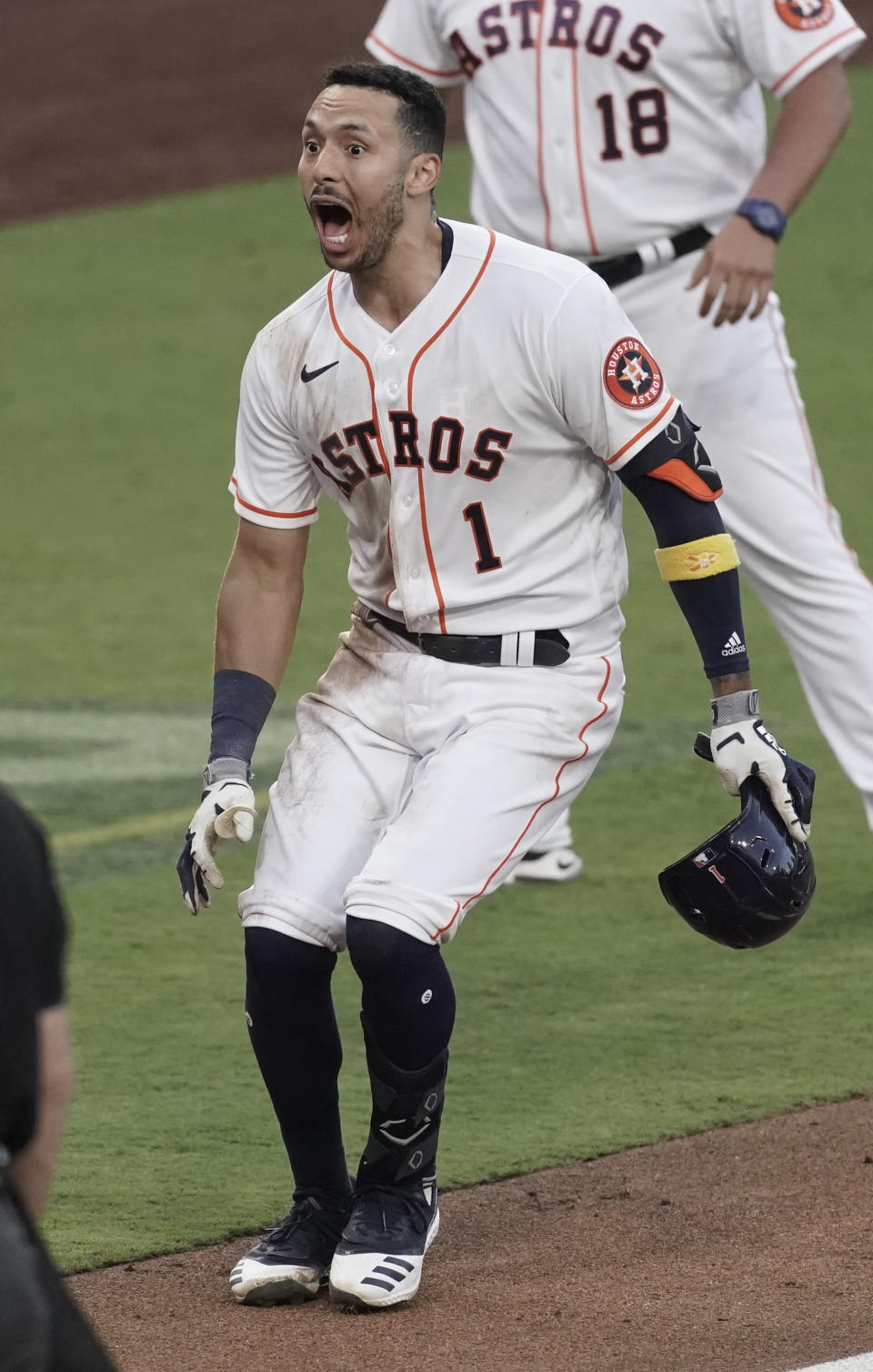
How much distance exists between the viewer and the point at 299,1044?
3676 mm

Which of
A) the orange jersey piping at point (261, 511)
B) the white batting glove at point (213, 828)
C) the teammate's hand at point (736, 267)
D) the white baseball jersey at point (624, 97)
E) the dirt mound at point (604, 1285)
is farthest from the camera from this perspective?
the white baseball jersey at point (624, 97)

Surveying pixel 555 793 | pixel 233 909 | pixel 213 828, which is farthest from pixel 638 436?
pixel 233 909

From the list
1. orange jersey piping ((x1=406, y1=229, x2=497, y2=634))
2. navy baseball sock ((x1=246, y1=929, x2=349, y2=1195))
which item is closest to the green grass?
navy baseball sock ((x1=246, y1=929, x2=349, y2=1195))

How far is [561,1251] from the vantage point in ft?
12.3

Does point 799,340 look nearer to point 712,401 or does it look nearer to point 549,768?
point 712,401

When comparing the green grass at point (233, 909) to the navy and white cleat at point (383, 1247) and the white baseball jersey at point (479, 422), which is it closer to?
the navy and white cleat at point (383, 1247)

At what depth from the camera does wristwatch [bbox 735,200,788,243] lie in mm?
5023

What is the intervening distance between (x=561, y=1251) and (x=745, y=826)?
73cm

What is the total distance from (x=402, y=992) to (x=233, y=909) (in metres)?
2.36

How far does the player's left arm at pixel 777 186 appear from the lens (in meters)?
5.01

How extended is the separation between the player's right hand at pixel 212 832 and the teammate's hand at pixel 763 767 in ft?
2.46

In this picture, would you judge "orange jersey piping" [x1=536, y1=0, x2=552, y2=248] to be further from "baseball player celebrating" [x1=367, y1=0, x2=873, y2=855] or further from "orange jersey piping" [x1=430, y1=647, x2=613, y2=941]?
"orange jersey piping" [x1=430, y1=647, x2=613, y2=941]

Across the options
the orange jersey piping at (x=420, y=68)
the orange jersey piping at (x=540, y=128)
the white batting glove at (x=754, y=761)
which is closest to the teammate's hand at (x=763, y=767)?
the white batting glove at (x=754, y=761)

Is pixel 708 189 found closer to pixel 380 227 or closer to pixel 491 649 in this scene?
pixel 380 227
